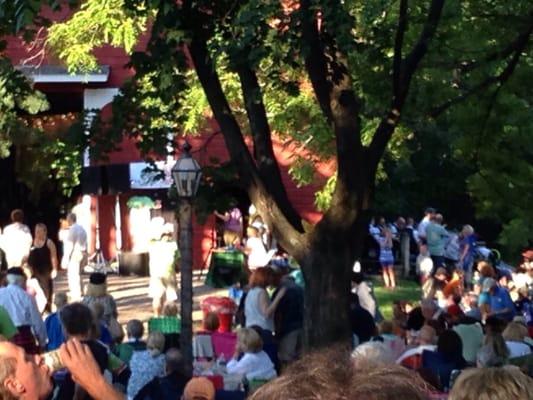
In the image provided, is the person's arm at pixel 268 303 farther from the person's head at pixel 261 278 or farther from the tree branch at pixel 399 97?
the tree branch at pixel 399 97

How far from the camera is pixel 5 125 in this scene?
15320 millimetres

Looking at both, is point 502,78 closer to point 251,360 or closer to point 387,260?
point 251,360

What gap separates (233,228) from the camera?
28.9 metres

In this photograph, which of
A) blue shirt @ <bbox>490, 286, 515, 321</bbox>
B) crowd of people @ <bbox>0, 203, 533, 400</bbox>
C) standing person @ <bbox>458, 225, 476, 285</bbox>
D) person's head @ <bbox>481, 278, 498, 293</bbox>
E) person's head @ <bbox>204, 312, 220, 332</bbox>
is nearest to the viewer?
crowd of people @ <bbox>0, 203, 533, 400</bbox>

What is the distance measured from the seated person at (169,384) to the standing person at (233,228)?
54.6ft

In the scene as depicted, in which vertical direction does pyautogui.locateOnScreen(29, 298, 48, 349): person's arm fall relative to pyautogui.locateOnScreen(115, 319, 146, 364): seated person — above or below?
above

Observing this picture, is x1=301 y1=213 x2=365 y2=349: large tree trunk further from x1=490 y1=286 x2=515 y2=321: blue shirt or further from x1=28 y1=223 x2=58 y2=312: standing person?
x1=490 y1=286 x2=515 y2=321: blue shirt

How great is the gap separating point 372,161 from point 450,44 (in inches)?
127

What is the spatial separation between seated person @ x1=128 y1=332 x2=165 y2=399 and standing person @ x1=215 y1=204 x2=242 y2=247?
15.3 meters

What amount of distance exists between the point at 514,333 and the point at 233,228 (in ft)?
53.3

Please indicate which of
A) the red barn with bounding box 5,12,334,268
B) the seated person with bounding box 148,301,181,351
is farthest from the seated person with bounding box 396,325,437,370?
the red barn with bounding box 5,12,334,268

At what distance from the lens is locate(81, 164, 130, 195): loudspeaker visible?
102 feet

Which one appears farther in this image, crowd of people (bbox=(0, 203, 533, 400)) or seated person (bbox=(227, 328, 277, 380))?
seated person (bbox=(227, 328, 277, 380))

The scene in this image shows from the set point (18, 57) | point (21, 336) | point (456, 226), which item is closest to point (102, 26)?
point (18, 57)
